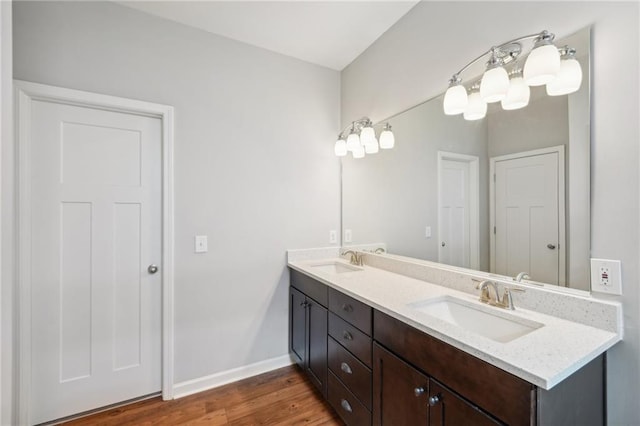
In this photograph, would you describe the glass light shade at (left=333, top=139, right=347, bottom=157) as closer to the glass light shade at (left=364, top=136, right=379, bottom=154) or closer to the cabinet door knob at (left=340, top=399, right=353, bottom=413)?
the glass light shade at (left=364, top=136, right=379, bottom=154)

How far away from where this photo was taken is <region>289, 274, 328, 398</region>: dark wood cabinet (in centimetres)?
185

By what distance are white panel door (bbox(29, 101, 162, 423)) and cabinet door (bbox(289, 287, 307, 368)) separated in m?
1.00

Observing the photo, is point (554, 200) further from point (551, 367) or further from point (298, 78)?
point (298, 78)

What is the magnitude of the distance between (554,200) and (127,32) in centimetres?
268

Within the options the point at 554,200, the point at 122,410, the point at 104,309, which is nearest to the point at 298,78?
the point at 554,200

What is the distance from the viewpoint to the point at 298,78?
2.46m

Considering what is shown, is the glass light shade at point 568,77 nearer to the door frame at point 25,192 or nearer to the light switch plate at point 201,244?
the light switch plate at point 201,244

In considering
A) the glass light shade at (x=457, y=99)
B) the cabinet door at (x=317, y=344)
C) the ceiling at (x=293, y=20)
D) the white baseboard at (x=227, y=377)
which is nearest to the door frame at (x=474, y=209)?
the glass light shade at (x=457, y=99)

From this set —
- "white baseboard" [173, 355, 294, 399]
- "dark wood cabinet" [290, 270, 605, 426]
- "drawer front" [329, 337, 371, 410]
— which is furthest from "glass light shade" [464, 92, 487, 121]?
"white baseboard" [173, 355, 294, 399]

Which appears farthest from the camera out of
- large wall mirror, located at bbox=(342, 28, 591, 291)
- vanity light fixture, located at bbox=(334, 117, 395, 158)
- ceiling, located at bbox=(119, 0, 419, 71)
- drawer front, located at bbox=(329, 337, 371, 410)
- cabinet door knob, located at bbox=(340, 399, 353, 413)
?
vanity light fixture, located at bbox=(334, 117, 395, 158)

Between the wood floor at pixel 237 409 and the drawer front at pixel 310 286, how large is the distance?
27.6 inches

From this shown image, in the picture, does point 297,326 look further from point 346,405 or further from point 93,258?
point 93,258

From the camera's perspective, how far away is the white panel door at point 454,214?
159cm

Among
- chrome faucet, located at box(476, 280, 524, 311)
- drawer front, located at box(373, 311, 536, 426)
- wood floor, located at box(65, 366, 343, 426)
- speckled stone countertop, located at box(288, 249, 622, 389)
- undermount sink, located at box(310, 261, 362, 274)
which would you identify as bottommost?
wood floor, located at box(65, 366, 343, 426)
